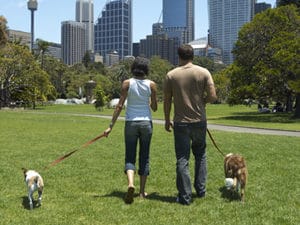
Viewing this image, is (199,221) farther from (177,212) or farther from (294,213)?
(294,213)

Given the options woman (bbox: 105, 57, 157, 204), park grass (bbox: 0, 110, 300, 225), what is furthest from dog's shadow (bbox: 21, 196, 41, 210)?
woman (bbox: 105, 57, 157, 204)

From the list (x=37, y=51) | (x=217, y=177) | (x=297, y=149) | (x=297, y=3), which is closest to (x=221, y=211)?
(x=217, y=177)

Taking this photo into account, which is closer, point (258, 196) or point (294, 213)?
point (294, 213)

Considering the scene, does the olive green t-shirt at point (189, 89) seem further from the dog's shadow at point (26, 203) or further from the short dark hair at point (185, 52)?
the dog's shadow at point (26, 203)

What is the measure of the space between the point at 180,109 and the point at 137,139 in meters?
0.81

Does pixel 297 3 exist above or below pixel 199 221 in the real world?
above

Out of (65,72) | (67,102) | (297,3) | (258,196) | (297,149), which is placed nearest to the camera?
(258,196)

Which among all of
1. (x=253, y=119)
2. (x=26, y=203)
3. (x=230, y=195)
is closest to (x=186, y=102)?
(x=230, y=195)

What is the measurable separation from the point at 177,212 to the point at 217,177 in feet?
9.07

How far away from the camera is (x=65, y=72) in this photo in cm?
10825

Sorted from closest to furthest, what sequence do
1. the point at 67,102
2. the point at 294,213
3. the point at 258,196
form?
the point at 294,213 < the point at 258,196 < the point at 67,102

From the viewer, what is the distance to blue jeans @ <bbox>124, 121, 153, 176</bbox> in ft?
21.8

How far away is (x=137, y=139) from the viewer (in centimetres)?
682

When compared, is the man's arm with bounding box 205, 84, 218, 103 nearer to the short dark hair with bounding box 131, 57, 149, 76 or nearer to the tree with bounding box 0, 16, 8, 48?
the short dark hair with bounding box 131, 57, 149, 76
